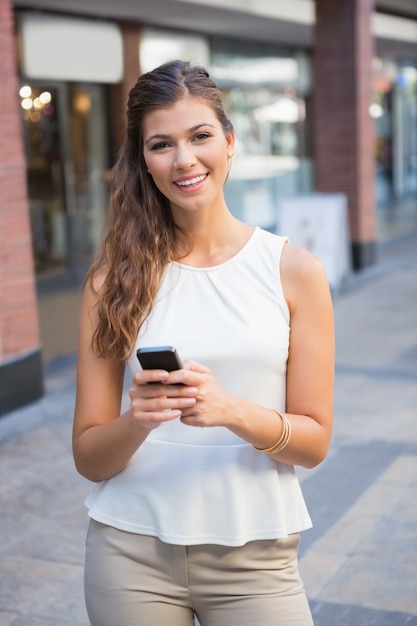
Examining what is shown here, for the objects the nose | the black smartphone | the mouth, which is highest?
the nose

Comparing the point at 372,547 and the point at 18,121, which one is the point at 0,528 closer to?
the point at 372,547

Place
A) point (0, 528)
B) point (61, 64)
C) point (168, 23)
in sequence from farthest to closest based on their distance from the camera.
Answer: point (168, 23) < point (61, 64) < point (0, 528)

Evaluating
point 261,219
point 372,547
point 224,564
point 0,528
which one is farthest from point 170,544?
point 261,219

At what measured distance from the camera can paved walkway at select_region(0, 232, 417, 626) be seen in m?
3.94

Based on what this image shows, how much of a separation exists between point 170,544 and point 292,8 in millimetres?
12841

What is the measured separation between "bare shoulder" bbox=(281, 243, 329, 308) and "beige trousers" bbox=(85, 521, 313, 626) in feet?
1.67

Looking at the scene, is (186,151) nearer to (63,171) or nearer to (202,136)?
(202,136)

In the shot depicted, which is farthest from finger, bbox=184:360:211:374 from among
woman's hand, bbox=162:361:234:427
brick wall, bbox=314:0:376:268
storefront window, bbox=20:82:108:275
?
brick wall, bbox=314:0:376:268

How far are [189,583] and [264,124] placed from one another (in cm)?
1555

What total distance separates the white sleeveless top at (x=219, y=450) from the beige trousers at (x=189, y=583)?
1.4 inches

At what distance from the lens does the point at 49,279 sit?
10.9 metres

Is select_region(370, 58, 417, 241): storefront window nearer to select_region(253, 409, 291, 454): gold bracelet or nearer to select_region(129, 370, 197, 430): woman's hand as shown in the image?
select_region(253, 409, 291, 454): gold bracelet

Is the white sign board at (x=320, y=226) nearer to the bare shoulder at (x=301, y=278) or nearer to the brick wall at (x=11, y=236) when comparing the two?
the brick wall at (x=11, y=236)

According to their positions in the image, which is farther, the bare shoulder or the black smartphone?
the bare shoulder
